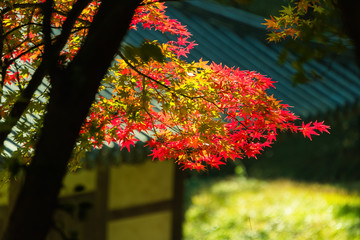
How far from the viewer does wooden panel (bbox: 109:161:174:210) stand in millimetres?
6586

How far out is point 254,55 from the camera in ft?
25.1

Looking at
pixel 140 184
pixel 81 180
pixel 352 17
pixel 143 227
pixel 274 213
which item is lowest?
pixel 352 17

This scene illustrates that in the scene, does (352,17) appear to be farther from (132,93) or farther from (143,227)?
(143,227)

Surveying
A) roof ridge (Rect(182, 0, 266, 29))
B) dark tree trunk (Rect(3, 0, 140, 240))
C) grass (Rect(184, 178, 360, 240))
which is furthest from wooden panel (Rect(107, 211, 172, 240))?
dark tree trunk (Rect(3, 0, 140, 240))

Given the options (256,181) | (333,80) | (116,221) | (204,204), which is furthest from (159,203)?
(256,181)

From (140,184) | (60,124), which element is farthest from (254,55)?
(60,124)

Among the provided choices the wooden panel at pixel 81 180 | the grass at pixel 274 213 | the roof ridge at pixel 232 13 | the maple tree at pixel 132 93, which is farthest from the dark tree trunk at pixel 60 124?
the grass at pixel 274 213

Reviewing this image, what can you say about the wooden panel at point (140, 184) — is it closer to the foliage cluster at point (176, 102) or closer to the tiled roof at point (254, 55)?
the tiled roof at point (254, 55)

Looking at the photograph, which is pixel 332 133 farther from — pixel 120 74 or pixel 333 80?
pixel 120 74

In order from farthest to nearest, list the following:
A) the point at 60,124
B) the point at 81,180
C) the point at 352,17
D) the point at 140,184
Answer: the point at 140,184 < the point at 81,180 < the point at 60,124 < the point at 352,17

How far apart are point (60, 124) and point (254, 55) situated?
602 centimetres

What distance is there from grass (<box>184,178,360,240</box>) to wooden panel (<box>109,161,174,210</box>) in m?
3.67

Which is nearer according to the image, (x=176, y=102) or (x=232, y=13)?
(x=176, y=102)

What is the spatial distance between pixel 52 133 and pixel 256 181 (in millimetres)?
15794
